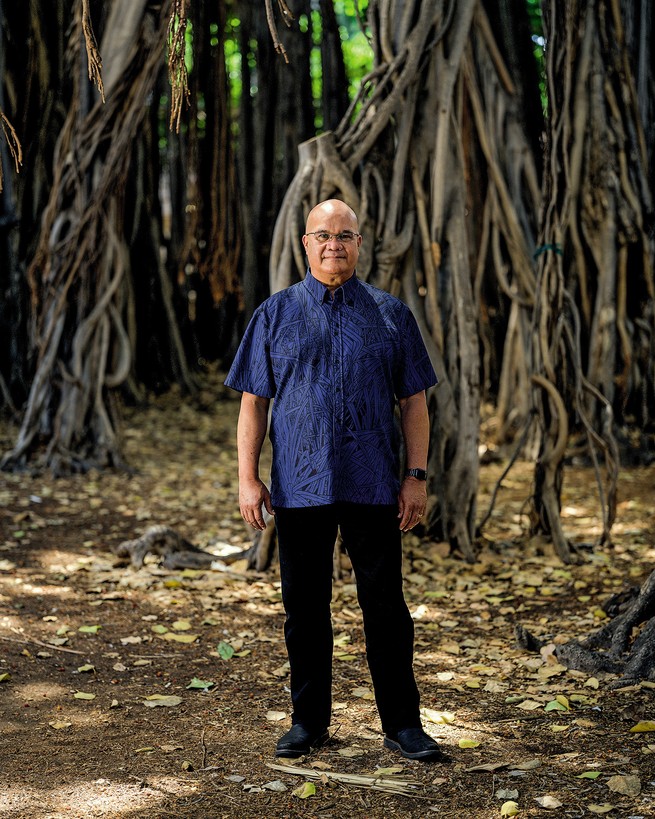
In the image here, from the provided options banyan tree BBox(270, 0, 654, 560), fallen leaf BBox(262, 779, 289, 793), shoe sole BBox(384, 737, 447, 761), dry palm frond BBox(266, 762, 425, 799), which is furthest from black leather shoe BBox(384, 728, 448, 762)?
banyan tree BBox(270, 0, 654, 560)

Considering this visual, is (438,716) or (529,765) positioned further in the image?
(438,716)

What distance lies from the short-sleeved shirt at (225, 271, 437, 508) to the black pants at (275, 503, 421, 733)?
0.06m

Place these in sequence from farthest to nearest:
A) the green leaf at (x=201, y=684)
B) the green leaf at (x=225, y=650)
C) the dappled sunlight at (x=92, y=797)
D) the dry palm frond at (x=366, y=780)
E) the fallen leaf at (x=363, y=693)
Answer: the green leaf at (x=225, y=650), the green leaf at (x=201, y=684), the fallen leaf at (x=363, y=693), the dry palm frond at (x=366, y=780), the dappled sunlight at (x=92, y=797)

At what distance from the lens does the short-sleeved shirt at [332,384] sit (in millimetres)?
2623

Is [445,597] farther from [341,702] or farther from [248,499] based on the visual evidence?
[248,499]

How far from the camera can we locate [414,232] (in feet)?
15.0

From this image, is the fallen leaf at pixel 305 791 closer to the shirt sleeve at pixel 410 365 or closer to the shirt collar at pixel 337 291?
the shirt sleeve at pixel 410 365

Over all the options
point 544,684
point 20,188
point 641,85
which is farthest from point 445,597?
point 20,188

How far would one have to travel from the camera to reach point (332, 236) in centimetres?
262

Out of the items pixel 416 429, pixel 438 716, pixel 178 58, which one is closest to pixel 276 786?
pixel 438 716

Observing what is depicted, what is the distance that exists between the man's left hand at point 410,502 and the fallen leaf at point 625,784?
2.54ft

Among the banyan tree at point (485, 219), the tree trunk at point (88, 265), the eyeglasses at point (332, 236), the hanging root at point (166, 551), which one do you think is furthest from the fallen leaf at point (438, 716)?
the tree trunk at point (88, 265)

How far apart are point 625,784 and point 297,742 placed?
0.82 m

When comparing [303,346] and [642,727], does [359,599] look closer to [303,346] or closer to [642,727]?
[303,346]
